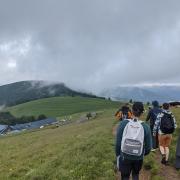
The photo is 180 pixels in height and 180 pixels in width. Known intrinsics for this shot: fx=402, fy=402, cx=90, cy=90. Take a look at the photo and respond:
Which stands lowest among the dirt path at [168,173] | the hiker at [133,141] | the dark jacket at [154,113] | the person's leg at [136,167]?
the dirt path at [168,173]

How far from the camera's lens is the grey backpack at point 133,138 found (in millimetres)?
11234

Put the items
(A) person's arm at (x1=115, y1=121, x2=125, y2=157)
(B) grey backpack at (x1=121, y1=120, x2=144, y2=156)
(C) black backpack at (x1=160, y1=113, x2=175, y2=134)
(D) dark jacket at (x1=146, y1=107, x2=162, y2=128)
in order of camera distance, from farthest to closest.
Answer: (D) dark jacket at (x1=146, y1=107, x2=162, y2=128) → (C) black backpack at (x1=160, y1=113, x2=175, y2=134) → (A) person's arm at (x1=115, y1=121, x2=125, y2=157) → (B) grey backpack at (x1=121, y1=120, x2=144, y2=156)

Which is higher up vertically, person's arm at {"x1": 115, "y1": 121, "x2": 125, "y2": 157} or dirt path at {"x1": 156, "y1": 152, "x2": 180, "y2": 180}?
person's arm at {"x1": 115, "y1": 121, "x2": 125, "y2": 157}

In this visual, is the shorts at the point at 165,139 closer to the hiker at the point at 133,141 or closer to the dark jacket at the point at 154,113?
the dark jacket at the point at 154,113

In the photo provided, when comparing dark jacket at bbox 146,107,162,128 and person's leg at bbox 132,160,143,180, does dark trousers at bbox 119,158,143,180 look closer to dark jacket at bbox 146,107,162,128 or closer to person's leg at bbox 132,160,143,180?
person's leg at bbox 132,160,143,180

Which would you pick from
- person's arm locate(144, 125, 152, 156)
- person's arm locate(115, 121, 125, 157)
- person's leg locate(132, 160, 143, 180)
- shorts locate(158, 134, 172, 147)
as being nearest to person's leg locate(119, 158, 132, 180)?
person's leg locate(132, 160, 143, 180)

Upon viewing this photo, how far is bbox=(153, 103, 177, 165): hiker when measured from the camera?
17453 millimetres

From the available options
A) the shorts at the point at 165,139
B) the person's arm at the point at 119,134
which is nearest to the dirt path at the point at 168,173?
the shorts at the point at 165,139

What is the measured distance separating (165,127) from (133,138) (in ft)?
21.9

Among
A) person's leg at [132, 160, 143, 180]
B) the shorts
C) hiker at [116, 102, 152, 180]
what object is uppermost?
hiker at [116, 102, 152, 180]

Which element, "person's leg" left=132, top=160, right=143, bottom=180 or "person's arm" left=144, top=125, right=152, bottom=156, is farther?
"person's leg" left=132, top=160, right=143, bottom=180

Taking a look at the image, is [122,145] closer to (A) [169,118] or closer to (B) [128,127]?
(B) [128,127]

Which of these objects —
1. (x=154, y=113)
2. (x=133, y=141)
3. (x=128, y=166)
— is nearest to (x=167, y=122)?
(x=154, y=113)

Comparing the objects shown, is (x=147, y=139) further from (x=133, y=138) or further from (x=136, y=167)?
(x=136, y=167)
